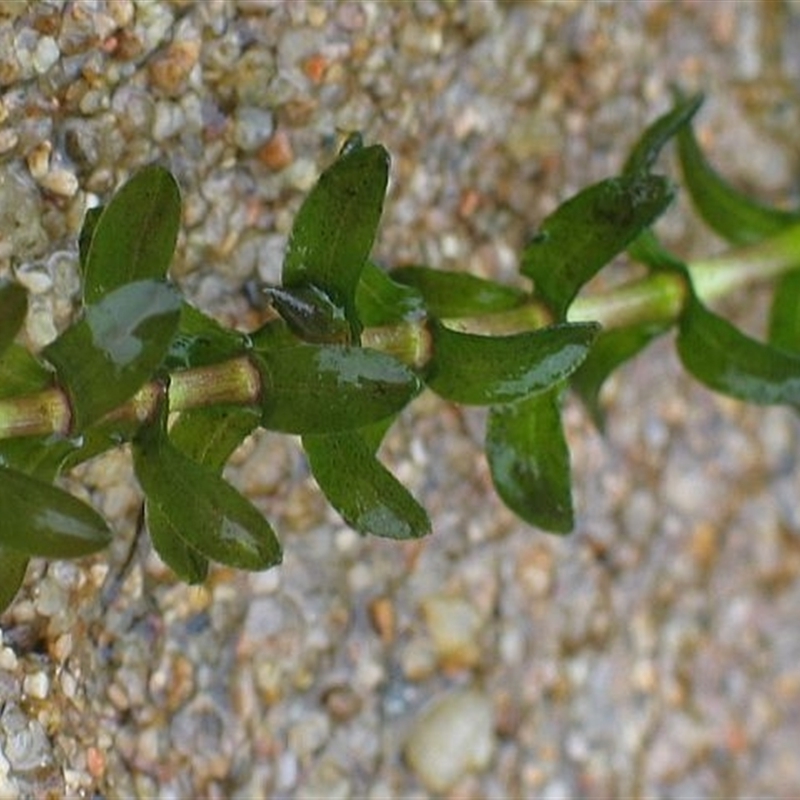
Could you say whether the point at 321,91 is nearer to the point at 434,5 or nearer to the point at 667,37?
the point at 434,5

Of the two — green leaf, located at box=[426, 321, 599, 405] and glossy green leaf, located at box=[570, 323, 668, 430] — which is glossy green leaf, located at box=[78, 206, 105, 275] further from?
glossy green leaf, located at box=[570, 323, 668, 430]

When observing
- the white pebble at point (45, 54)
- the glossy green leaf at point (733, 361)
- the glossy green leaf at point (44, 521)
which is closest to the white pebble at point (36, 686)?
the glossy green leaf at point (44, 521)

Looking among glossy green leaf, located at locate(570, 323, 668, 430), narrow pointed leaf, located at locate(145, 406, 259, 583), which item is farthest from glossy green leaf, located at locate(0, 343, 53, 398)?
glossy green leaf, located at locate(570, 323, 668, 430)

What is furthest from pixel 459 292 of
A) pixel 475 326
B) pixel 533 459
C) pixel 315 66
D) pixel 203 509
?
pixel 203 509

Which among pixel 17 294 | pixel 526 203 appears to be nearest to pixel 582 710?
pixel 526 203

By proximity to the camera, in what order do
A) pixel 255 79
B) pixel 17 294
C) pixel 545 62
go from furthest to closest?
pixel 545 62 → pixel 255 79 → pixel 17 294
